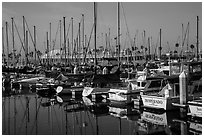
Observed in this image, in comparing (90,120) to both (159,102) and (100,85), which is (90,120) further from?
(100,85)

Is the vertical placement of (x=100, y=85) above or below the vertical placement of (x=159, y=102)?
above

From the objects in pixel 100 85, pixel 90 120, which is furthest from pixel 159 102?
pixel 100 85

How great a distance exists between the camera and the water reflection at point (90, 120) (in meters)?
15.6

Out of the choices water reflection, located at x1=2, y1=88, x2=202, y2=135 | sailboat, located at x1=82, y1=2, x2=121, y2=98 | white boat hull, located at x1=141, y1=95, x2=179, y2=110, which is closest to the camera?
water reflection, located at x1=2, y1=88, x2=202, y2=135

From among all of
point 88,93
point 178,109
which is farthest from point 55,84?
point 178,109

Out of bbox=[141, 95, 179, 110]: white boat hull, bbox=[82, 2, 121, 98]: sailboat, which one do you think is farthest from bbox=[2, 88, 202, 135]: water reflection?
bbox=[82, 2, 121, 98]: sailboat

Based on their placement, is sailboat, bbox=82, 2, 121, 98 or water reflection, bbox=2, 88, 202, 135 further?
sailboat, bbox=82, 2, 121, 98

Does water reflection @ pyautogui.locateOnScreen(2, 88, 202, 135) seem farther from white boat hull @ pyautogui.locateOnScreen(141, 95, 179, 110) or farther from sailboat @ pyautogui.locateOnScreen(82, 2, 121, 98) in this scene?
sailboat @ pyautogui.locateOnScreen(82, 2, 121, 98)

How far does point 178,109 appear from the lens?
20.0 m

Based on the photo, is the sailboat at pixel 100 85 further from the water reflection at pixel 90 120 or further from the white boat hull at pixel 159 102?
the white boat hull at pixel 159 102

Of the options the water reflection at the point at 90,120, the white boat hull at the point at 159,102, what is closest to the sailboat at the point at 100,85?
the water reflection at the point at 90,120

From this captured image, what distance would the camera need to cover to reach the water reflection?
15.6 meters

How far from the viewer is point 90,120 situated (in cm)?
1862

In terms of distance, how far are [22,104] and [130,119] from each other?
1192cm
